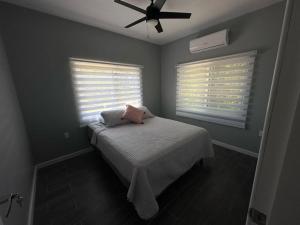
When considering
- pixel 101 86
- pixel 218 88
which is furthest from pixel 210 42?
pixel 101 86

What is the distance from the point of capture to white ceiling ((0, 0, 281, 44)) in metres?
1.93

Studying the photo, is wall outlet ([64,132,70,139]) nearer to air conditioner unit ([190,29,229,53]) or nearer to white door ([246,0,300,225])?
white door ([246,0,300,225])

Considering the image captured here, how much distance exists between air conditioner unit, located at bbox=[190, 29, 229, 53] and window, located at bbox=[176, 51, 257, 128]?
0.85ft

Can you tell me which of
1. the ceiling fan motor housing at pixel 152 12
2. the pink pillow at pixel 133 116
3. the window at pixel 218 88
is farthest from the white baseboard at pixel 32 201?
the window at pixel 218 88

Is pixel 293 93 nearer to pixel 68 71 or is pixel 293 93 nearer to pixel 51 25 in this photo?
pixel 68 71

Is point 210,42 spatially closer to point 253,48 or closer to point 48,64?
point 253,48

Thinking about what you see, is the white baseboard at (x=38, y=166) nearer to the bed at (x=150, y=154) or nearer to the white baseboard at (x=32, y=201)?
the white baseboard at (x=32, y=201)

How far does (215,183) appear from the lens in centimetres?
182

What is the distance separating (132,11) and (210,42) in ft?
5.31

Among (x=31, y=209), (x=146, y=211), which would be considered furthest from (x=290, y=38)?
(x=31, y=209)

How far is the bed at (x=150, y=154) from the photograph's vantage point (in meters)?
1.31

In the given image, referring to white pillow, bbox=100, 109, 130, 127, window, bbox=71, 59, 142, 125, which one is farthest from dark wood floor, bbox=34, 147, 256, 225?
window, bbox=71, 59, 142, 125

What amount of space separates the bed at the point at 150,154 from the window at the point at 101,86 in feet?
2.21

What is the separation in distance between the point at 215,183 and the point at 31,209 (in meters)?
2.36
